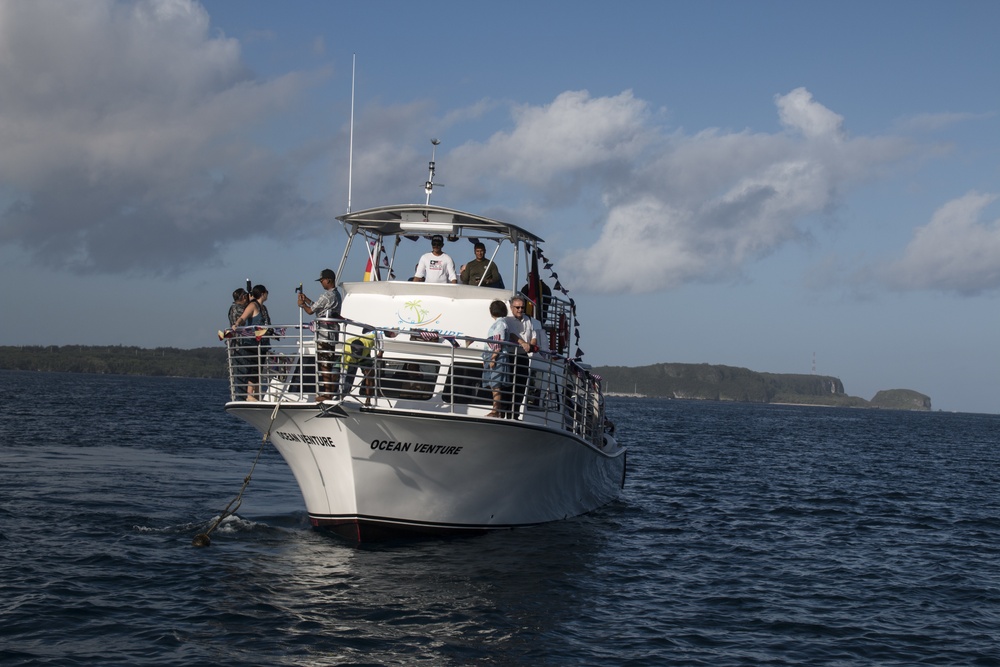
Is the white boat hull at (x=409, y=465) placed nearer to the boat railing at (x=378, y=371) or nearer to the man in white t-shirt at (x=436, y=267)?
the boat railing at (x=378, y=371)

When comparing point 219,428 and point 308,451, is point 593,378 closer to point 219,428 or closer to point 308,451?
point 308,451

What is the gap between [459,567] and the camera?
12766 millimetres

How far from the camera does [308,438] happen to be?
13781 mm

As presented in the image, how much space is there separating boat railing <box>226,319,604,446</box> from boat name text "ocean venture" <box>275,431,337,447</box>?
0.50 meters

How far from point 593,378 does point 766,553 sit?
458 centimetres

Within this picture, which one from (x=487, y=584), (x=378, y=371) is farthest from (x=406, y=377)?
(x=487, y=584)

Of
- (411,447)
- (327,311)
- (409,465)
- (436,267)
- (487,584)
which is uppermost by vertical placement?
(436,267)

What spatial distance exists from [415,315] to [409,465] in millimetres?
3284

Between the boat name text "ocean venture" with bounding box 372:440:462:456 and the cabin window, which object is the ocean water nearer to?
the boat name text "ocean venture" with bounding box 372:440:462:456

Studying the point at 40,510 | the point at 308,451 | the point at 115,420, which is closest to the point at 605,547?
the point at 308,451

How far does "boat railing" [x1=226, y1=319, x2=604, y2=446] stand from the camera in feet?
42.2

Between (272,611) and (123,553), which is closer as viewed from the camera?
(272,611)

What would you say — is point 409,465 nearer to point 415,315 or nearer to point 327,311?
point 327,311

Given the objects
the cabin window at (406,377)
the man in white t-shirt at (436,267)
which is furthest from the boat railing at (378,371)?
the man in white t-shirt at (436,267)
